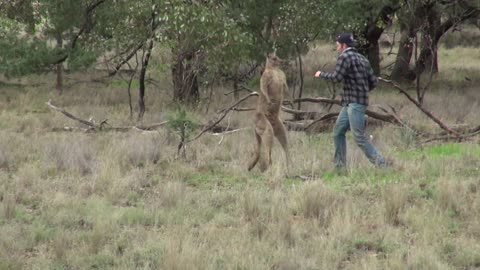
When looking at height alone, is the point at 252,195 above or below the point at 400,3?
below

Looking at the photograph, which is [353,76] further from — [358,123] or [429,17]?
[429,17]

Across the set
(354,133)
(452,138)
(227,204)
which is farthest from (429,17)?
(227,204)

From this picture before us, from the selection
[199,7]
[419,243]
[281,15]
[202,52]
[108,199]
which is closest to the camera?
[419,243]

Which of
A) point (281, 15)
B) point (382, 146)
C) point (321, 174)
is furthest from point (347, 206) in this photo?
point (281, 15)

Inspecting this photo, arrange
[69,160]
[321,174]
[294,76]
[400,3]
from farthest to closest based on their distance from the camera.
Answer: [294,76]
[400,3]
[69,160]
[321,174]

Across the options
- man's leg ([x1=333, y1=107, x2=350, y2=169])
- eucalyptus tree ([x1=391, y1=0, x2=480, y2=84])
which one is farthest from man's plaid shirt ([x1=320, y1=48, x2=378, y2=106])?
eucalyptus tree ([x1=391, y1=0, x2=480, y2=84])

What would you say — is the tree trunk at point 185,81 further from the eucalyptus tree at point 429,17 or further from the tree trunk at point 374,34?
the tree trunk at point 374,34

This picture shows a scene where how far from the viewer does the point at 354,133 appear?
957 cm

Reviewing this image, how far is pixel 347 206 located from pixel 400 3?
40.2 feet

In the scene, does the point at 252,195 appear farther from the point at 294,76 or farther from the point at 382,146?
the point at 294,76

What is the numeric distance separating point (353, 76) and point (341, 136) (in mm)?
828

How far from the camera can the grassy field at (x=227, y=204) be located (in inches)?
249

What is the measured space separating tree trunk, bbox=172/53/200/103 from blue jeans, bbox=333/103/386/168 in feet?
21.4

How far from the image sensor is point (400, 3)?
750 inches
